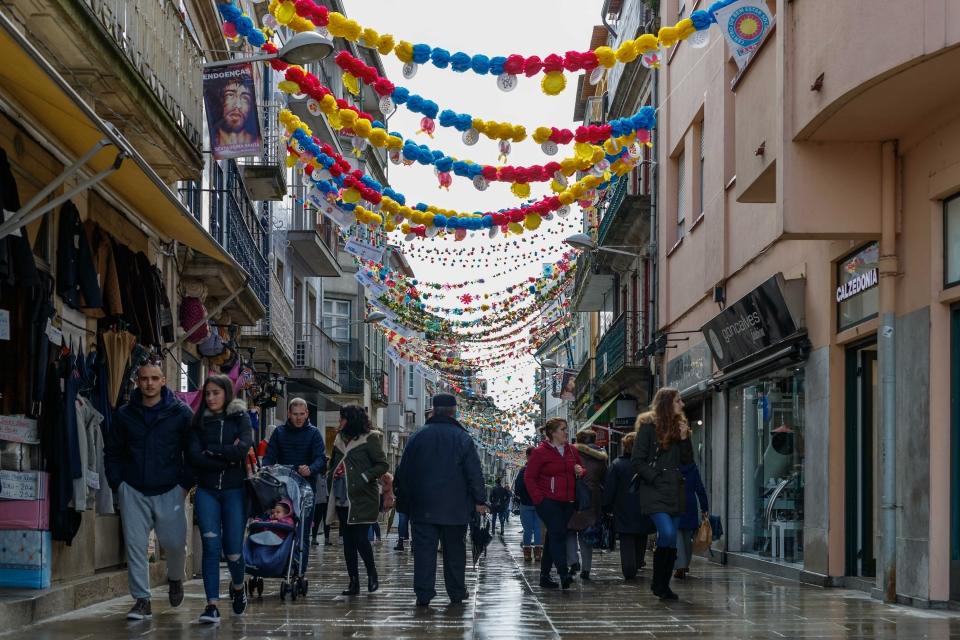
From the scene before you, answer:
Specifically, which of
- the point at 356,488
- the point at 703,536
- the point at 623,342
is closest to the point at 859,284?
the point at 703,536

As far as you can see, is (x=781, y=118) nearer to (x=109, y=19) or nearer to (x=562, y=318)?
(x=109, y=19)

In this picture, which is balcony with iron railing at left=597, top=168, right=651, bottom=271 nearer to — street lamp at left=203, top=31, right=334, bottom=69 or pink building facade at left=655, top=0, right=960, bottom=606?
pink building facade at left=655, top=0, right=960, bottom=606

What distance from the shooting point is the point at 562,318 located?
3462 centimetres

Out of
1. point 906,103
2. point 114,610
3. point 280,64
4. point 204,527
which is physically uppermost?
point 280,64

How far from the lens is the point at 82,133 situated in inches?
371

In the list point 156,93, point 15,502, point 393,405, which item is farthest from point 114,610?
point 393,405

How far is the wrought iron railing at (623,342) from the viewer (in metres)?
29.8

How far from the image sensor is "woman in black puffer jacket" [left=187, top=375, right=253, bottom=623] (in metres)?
9.96

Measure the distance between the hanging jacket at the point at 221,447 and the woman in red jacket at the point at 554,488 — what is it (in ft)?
13.1

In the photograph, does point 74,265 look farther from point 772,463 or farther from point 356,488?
point 772,463

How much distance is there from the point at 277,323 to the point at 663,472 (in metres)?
15.1

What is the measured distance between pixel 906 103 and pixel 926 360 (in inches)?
78.4

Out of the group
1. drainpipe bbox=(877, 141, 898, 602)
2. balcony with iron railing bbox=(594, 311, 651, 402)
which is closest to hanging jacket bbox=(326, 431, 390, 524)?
drainpipe bbox=(877, 141, 898, 602)

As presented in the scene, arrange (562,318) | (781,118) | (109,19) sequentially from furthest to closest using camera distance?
(562,318) < (781,118) < (109,19)
